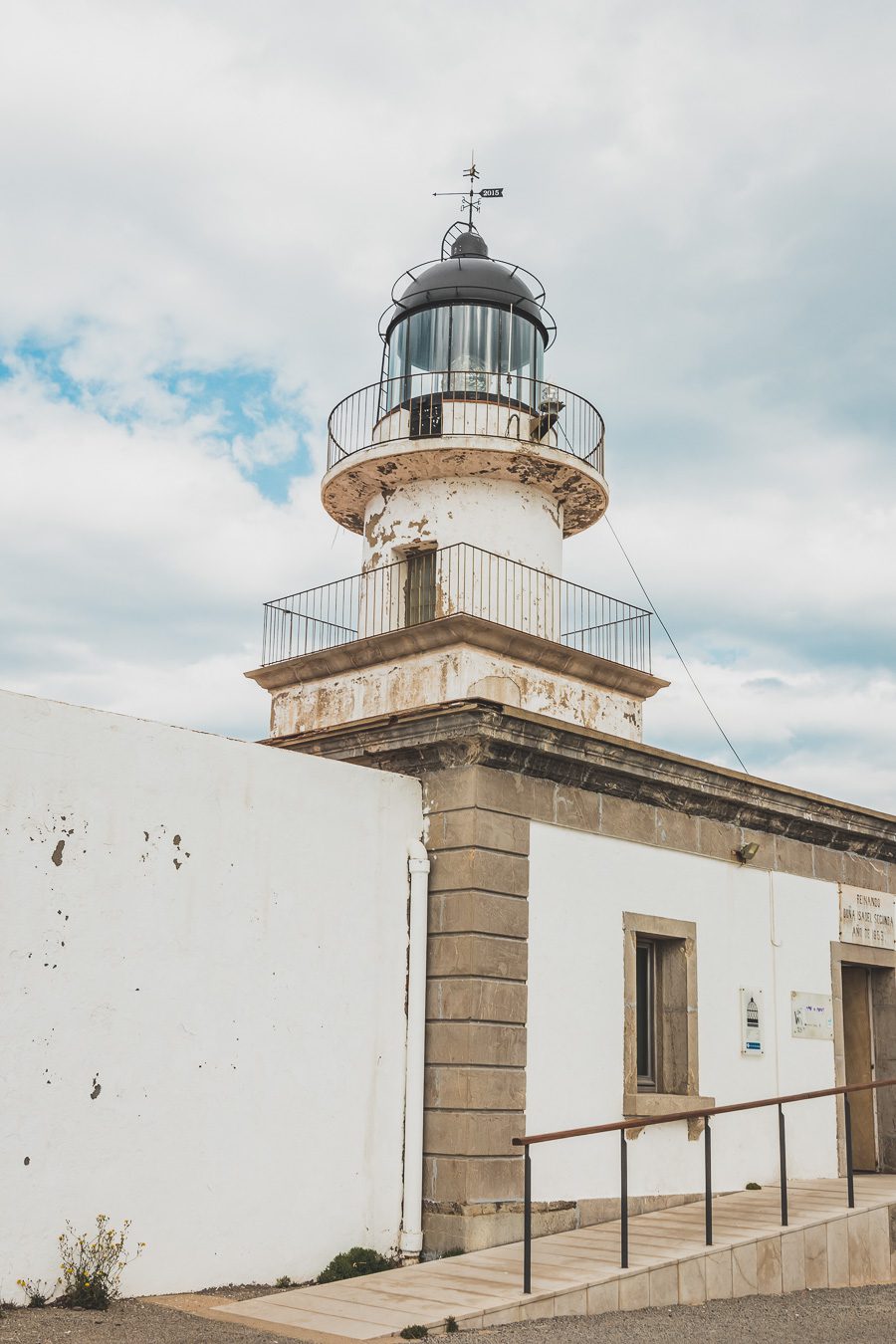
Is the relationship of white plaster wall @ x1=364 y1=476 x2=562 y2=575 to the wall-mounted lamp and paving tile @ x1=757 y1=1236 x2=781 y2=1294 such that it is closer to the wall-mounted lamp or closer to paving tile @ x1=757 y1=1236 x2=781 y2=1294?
the wall-mounted lamp

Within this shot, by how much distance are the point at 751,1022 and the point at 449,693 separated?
420cm

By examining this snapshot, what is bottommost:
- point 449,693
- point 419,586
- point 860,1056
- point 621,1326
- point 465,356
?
point 621,1326

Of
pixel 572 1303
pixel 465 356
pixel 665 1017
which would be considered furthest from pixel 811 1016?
pixel 465 356

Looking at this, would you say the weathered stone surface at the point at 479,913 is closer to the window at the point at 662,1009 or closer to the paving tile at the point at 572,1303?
the window at the point at 662,1009

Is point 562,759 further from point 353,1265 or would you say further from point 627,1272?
point 353,1265

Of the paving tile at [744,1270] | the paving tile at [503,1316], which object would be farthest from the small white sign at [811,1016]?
the paving tile at [503,1316]

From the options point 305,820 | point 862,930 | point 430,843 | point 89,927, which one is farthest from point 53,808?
point 862,930

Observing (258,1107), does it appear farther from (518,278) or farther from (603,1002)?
(518,278)

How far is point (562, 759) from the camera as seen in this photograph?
31.9 ft

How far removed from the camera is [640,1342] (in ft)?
22.1

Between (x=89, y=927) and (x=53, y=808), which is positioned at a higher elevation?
(x=53, y=808)

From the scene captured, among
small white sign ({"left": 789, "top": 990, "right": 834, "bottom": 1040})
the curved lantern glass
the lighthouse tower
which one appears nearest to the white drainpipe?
the lighthouse tower

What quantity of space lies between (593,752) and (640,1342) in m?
4.25

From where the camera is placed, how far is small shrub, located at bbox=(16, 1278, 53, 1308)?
6.76m
